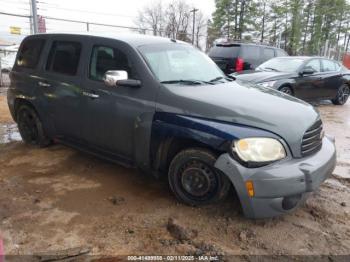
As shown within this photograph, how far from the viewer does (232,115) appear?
327 cm

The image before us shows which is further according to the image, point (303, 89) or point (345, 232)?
point (303, 89)

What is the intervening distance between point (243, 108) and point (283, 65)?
6739mm

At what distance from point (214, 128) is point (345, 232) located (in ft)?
5.16

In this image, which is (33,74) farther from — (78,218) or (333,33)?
(333,33)

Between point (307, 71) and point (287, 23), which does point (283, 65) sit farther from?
point (287, 23)

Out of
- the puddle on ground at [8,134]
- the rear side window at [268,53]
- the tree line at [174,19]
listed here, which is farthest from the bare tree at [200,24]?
the puddle on ground at [8,134]

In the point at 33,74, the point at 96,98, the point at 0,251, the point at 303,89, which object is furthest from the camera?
the point at 303,89

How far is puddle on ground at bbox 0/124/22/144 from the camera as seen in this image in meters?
6.05

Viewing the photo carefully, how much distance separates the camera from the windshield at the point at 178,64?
3885 millimetres

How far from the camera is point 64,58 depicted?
462cm

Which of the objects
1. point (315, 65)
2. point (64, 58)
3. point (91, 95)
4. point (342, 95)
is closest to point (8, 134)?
point (64, 58)

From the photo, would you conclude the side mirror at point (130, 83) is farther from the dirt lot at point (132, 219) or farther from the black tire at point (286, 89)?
the black tire at point (286, 89)

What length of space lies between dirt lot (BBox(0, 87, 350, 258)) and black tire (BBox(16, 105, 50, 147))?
68cm

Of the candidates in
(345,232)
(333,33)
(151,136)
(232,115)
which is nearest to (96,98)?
(151,136)
